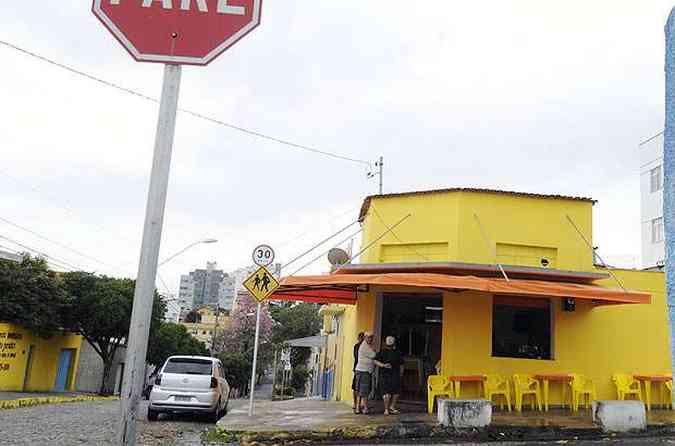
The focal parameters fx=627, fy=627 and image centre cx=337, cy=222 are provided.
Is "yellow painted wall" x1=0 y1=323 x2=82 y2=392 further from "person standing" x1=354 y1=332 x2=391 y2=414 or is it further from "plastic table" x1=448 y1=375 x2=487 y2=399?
"plastic table" x1=448 y1=375 x2=487 y2=399

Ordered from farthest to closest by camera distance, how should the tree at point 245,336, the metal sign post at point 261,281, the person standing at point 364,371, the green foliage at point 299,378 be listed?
the tree at point 245,336 → the green foliage at point 299,378 → the person standing at point 364,371 → the metal sign post at point 261,281

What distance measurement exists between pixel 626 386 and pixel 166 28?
46.7ft

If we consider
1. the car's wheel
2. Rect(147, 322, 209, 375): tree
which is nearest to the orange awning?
the car's wheel

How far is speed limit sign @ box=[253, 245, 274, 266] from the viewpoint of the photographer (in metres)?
12.1

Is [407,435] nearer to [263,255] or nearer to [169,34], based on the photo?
[263,255]

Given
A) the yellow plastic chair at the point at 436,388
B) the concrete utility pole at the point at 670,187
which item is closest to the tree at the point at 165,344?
the yellow plastic chair at the point at 436,388

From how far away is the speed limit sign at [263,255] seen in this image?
39.8ft

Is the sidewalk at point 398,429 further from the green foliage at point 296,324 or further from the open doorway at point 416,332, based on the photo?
the green foliage at point 296,324

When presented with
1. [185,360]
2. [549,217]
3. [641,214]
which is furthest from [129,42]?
[641,214]

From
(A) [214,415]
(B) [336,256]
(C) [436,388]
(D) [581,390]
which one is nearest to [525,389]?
(D) [581,390]

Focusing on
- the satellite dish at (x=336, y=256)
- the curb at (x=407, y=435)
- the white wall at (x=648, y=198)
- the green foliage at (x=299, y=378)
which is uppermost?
the white wall at (x=648, y=198)

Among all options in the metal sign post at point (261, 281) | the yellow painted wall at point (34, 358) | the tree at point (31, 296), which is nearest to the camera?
the metal sign post at point (261, 281)

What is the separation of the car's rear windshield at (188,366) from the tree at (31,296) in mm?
14569

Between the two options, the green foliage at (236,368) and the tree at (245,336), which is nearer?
→ the green foliage at (236,368)
